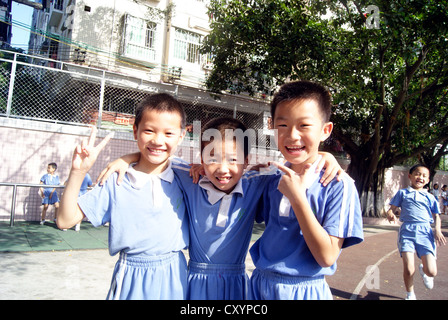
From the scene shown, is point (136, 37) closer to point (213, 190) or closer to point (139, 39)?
point (139, 39)

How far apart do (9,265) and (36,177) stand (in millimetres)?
4215

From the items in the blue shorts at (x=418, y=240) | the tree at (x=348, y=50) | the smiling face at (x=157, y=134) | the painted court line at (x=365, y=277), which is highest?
the tree at (x=348, y=50)

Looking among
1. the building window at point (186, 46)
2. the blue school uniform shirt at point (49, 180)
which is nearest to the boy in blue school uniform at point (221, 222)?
the blue school uniform shirt at point (49, 180)

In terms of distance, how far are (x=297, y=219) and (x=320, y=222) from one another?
13 centimetres

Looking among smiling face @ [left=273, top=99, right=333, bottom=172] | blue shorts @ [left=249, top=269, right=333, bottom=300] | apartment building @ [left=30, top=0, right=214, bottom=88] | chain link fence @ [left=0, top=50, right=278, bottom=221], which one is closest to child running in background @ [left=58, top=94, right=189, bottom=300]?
blue shorts @ [left=249, top=269, right=333, bottom=300]

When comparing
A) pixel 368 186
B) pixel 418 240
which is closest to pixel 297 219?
pixel 418 240

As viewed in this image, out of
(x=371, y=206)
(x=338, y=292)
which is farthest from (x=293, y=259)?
(x=371, y=206)

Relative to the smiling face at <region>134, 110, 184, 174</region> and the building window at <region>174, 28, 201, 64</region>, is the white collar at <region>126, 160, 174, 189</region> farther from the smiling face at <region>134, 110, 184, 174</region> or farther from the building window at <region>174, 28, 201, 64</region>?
the building window at <region>174, 28, 201, 64</region>

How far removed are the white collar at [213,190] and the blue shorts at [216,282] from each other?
346mm

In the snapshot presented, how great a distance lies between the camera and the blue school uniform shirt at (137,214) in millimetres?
1786

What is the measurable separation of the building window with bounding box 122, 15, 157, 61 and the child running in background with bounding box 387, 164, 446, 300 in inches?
441

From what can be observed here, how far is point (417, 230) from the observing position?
14.4 feet

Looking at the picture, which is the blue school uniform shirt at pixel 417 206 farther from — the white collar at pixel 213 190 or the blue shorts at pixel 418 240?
the white collar at pixel 213 190

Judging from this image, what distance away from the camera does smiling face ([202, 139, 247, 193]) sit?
1.85 metres
